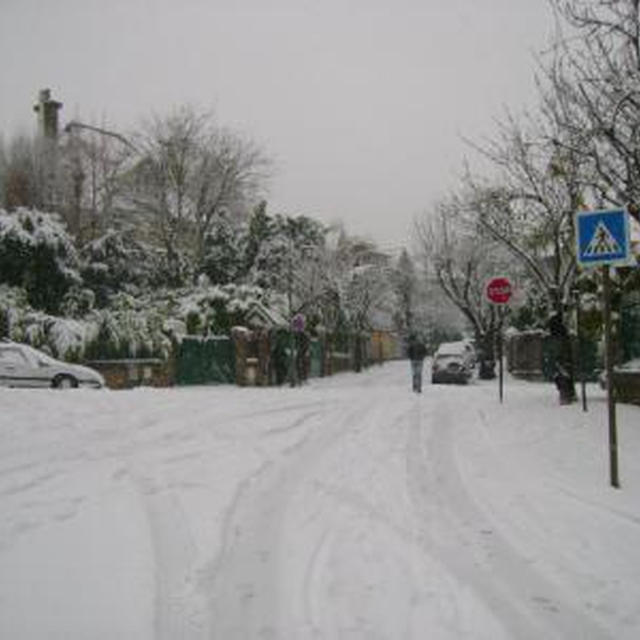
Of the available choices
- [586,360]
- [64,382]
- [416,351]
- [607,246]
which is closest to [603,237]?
[607,246]

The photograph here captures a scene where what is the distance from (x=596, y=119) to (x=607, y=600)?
8.51m

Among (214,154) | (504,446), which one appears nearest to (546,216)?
(504,446)

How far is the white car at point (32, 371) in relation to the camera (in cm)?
1861

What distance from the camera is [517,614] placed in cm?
422

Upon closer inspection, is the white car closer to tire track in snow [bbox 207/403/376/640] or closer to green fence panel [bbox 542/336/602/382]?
tire track in snow [bbox 207/403/376/640]

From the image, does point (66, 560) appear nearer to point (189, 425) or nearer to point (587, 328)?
point (189, 425)

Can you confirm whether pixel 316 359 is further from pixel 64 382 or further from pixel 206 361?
pixel 64 382

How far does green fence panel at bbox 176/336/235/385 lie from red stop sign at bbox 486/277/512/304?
1391 cm

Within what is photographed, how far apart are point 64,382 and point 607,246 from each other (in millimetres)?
15985

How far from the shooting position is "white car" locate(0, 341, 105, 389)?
1861 cm

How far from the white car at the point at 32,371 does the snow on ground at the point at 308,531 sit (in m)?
8.30

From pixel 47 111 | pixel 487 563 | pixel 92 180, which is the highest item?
pixel 47 111

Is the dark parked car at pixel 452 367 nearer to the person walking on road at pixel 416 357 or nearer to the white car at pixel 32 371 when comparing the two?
the person walking on road at pixel 416 357

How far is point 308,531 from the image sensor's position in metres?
5.82
